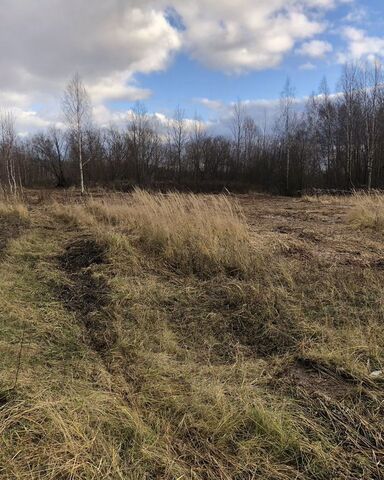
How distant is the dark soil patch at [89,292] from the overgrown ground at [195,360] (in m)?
0.02

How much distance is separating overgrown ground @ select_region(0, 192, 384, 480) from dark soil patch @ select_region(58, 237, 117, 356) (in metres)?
0.02

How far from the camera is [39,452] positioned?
196cm

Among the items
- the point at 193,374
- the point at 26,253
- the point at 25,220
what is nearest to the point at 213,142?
the point at 25,220

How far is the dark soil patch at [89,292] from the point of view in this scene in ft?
11.3

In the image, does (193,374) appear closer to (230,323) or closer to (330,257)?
(230,323)

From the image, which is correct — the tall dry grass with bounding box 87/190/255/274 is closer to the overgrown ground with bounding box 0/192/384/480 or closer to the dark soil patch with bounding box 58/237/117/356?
the overgrown ground with bounding box 0/192/384/480

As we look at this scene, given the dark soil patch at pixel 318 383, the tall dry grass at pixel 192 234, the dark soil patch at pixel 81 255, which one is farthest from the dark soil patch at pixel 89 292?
the dark soil patch at pixel 318 383

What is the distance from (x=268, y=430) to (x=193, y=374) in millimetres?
760

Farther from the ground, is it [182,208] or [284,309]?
[182,208]

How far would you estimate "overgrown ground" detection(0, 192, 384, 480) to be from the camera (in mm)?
2016

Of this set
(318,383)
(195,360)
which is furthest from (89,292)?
(318,383)

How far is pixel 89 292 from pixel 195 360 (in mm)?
1985

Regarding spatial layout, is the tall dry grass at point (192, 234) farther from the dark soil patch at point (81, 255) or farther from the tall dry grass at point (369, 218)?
the tall dry grass at point (369, 218)

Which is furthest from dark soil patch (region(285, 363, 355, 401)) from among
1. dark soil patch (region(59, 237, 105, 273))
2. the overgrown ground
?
dark soil patch (region(59, 237, 105, 273))
